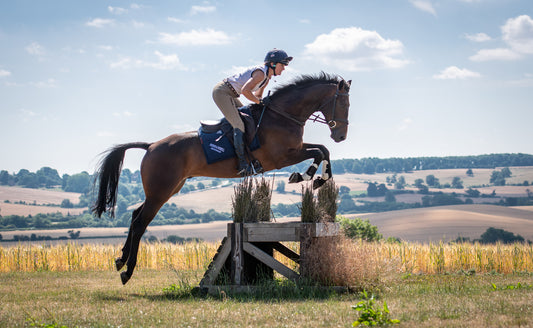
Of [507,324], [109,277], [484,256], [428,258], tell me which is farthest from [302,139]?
[484,256]

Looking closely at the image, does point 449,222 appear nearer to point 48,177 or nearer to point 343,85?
point 343,85

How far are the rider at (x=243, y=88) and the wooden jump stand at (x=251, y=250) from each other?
3.13 feet

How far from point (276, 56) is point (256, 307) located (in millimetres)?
3695

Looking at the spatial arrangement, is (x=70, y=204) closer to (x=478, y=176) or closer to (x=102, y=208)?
(x=478, y=176)

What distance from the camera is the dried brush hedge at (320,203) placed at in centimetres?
751

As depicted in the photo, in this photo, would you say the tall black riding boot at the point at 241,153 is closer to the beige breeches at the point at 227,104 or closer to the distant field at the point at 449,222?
the beige breeches at the point at 227,104

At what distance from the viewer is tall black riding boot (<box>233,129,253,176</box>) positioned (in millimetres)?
7895

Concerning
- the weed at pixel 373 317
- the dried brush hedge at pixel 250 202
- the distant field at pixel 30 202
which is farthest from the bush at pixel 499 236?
the distant field at pixel 30 202

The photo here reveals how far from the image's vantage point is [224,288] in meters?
7.59

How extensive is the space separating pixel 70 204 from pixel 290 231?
422 ft

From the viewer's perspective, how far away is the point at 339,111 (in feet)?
26.5

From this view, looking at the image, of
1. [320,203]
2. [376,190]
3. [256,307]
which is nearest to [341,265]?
[320,203]

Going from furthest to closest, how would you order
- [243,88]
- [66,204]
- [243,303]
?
[66,204] → [243,88] → [243,303]

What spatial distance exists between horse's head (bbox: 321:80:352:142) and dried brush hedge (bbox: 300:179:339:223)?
78 cm
